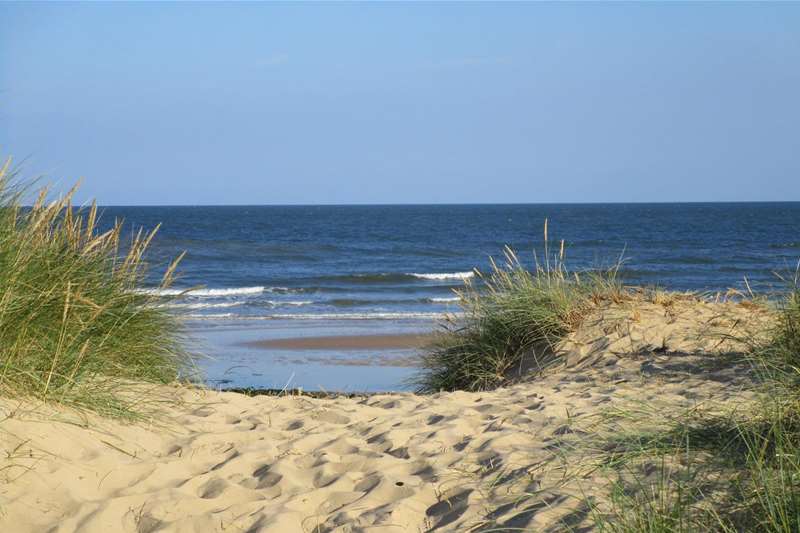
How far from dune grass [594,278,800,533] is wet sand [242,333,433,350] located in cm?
902

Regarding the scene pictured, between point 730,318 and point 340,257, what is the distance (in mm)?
26120

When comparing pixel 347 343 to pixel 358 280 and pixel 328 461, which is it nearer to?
pixel 328 461

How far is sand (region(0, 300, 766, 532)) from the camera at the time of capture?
3.29 m

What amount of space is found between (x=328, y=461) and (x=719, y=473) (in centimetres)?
178

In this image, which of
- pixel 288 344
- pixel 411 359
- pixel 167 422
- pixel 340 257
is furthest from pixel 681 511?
pixel 340 257

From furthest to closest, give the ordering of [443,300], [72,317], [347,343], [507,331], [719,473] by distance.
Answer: [443,300] < [347,343] < [507,331] < [72,317] < [719,473]

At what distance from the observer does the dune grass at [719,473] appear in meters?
2.60

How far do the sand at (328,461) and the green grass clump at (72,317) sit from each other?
0.17 m

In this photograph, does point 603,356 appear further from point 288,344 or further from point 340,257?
point 340,257

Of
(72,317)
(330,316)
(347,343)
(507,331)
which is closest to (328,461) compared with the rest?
(72,317)

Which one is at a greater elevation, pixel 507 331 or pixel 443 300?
pixel 507 331

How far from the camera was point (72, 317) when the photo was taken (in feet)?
14.7

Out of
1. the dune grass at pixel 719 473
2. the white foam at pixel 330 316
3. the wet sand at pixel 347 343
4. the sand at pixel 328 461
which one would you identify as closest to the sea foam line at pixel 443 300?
the white foam at pixel 330 316

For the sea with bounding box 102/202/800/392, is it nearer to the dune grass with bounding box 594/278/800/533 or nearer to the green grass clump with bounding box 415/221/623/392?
the green grass clump with bounding box 415/221/623/392
